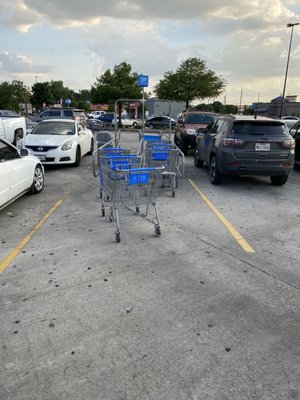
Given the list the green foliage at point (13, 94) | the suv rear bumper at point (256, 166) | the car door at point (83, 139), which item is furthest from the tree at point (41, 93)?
the suv rear bumper at point (256, 166)

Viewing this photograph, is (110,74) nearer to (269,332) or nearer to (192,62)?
(192,62)

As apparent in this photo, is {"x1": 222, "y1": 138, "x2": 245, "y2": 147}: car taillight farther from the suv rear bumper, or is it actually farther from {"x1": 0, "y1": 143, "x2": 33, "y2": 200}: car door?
{"x1": 0, "y1": 143, "x2": 33, "y2": 200}: car door

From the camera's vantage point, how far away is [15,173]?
248 inches

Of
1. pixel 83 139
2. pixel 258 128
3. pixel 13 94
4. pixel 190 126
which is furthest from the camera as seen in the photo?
pixel 13 94

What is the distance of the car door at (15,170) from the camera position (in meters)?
6.11

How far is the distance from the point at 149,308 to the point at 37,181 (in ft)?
17.3

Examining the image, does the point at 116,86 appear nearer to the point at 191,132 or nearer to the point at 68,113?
the point at 68,113

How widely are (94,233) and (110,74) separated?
4105 cm

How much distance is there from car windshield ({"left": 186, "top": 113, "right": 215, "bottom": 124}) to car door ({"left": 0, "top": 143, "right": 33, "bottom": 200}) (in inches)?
345

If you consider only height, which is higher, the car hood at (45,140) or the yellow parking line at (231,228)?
the car hood at (45,140)

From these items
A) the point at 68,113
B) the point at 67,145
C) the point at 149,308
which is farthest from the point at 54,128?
the point at 68,113

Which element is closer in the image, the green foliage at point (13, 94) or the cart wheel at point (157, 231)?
the cart wheel at point (157, 231)

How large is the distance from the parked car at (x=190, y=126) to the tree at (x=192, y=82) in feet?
83.9

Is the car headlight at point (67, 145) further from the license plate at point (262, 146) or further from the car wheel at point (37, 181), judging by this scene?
the license plate at point (262, 146)
